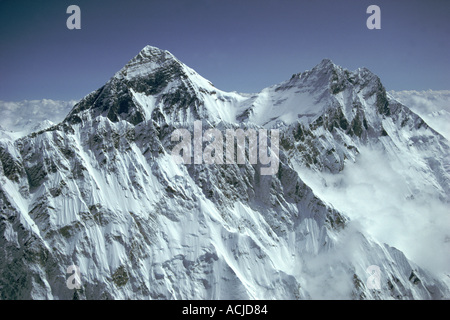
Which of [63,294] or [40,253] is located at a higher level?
[40,253]
